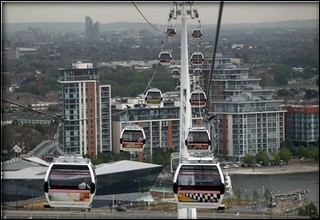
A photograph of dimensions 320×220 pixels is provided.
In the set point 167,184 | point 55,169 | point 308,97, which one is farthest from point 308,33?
point 55,169

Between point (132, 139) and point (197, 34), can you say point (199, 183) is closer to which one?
point (132, 139)

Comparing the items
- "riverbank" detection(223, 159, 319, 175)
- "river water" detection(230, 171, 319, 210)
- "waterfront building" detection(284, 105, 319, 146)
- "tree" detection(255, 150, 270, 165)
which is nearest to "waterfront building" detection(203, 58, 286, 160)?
"waterfront building" detection(284, 105, 319, 146)

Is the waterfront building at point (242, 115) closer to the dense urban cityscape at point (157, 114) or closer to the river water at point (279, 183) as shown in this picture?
the dense urban cityscape at point (157, 114)

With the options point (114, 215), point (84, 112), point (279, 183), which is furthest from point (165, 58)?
point (84, 112)

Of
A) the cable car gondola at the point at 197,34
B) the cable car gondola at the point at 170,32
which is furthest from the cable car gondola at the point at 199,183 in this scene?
the cable car gondola at the point at 197,34

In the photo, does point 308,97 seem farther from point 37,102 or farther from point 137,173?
point 137,173

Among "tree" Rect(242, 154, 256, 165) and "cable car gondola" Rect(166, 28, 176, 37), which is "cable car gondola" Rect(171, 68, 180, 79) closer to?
"cable car gondola" Rect(166, 28, 176, 37)
